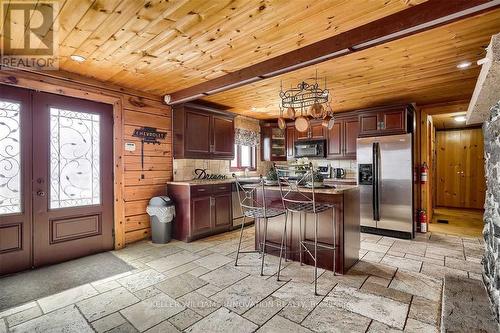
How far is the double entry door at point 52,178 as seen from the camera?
9.50 ft

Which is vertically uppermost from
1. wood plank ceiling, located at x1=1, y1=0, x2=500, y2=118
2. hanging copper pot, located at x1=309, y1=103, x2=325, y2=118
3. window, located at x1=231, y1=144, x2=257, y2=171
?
wood plank ceiling, located at x1=1, y1=0, x2=500, y2=118

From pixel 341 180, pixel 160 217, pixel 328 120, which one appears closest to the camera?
pixel 328 120

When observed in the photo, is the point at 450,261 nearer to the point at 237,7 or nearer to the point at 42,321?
the point at 237,7

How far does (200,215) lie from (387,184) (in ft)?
10.7

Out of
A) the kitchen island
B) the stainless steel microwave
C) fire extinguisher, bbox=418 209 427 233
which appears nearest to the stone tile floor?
the kitchen island

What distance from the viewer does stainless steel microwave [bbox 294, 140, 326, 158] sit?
5.55 metres

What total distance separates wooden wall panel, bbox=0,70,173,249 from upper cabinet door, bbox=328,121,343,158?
330cm

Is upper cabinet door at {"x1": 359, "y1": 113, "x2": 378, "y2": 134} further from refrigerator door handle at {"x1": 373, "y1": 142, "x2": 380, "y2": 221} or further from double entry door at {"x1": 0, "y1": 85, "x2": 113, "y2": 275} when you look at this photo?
double entry door at {"x1": 0, "y1": 85, "x2": 113, "y2": 275}

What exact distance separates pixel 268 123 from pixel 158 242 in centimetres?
379

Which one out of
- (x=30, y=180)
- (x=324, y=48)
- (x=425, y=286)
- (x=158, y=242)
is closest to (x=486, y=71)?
(x=324, y=48)

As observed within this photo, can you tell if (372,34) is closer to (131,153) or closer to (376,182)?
(376,182)

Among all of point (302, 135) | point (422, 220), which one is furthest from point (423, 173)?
point (302, 135)

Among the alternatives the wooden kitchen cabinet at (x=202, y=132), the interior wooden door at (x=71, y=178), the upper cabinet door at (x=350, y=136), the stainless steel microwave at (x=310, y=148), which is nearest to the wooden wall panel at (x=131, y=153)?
the interior wooden door at (x=71, y=178)

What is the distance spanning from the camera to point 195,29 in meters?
2.22
